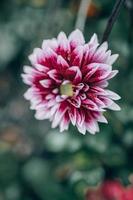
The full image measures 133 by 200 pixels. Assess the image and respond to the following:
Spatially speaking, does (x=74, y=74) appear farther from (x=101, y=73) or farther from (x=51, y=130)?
(x=51, y=130)

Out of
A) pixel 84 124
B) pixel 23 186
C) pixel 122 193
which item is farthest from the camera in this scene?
pixel 23 186

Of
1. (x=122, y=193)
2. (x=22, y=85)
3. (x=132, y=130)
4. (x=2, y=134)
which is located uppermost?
(x=22, y=85)

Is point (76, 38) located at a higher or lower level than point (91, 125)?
higher

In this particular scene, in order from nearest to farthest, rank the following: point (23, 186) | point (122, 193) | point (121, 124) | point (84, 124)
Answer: point (84, 124) < point (122, 193) < point (121, 124) < point (23, 186)

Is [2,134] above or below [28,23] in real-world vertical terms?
below

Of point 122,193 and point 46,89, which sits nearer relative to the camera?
point 46,89

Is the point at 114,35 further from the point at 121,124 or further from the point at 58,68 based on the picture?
the point at 58,68

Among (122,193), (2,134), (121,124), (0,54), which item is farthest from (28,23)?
(122,193)

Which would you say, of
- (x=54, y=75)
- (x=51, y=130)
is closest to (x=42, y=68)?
(x=54, y=75)
